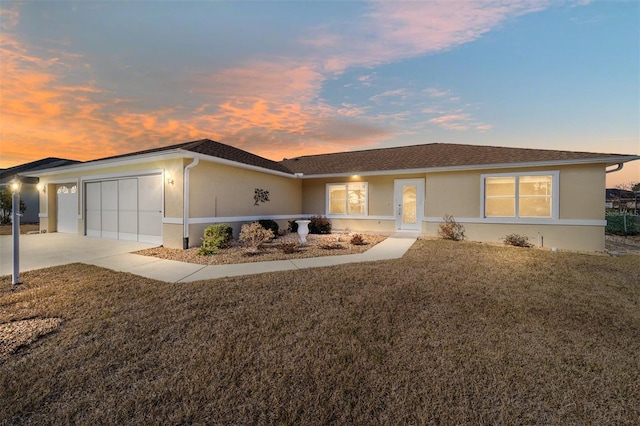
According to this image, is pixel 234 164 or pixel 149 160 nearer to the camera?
pixel 149 160

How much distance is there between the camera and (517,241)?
9711mm

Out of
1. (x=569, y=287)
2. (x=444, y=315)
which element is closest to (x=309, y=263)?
(x=444, y=315)

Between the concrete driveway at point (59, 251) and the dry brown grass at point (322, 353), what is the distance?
1.98 m

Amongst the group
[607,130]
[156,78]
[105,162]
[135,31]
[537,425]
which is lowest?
[537,425]

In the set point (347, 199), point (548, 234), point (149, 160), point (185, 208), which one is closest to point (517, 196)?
point (548, 234)

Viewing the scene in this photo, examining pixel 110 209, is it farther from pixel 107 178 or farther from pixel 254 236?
pixel 254 236

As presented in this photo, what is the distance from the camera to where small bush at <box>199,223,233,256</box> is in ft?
25.9

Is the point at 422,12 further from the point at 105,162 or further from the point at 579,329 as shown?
the point at 105,162

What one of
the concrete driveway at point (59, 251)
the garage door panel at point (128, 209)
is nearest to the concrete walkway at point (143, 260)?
the concrete driveway at point (59, 251)

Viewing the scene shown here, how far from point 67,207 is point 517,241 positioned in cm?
2003

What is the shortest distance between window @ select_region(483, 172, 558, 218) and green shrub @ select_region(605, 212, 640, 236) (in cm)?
835

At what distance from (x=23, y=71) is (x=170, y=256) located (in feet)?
25.9

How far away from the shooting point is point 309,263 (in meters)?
6.70

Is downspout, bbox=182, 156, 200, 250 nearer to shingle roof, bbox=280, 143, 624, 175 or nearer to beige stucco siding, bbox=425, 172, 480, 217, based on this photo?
shingle roof, bbox=280, 143, 624, 175
